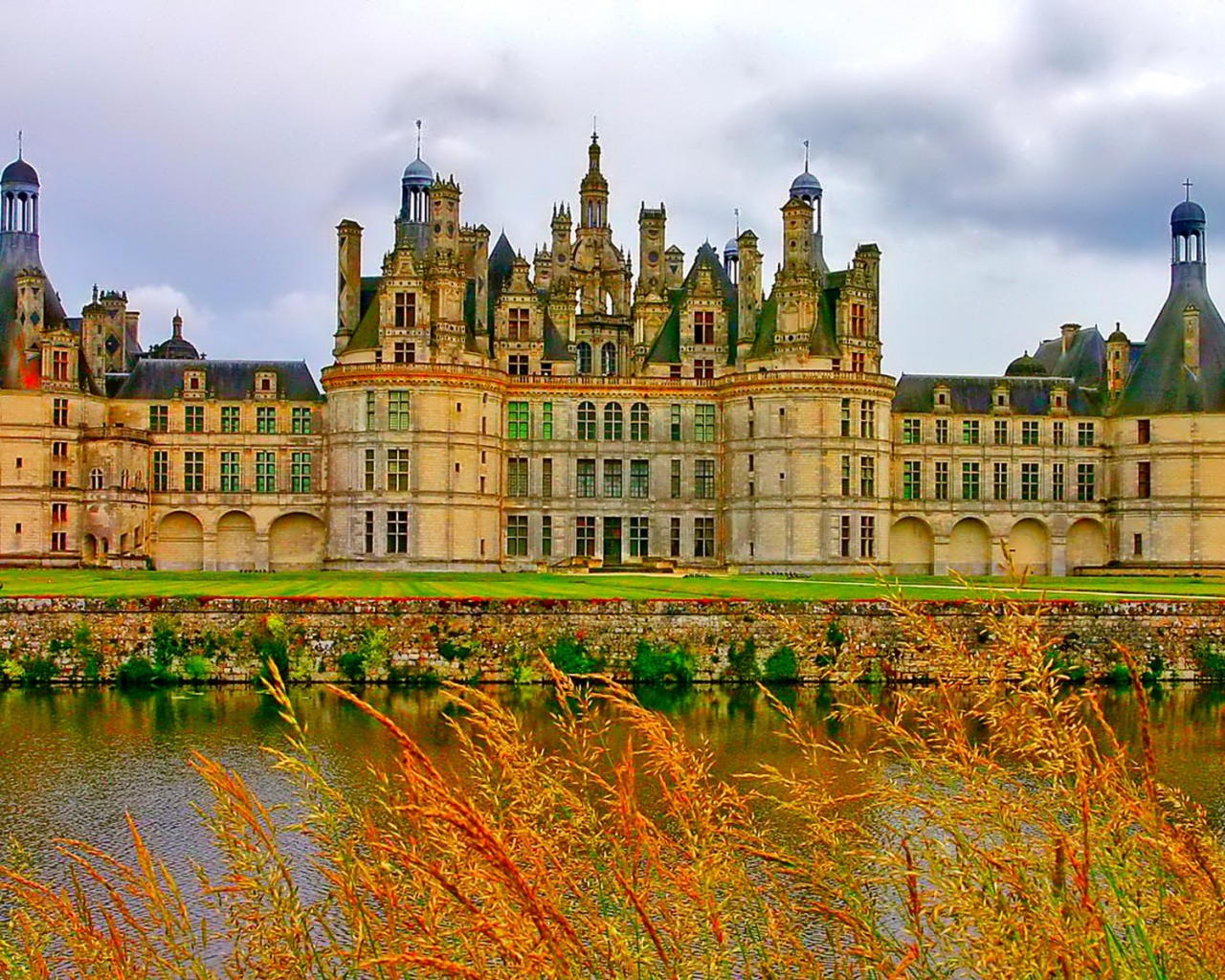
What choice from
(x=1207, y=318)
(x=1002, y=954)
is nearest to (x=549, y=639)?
(x=1002, y=954)

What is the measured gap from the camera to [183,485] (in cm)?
5800

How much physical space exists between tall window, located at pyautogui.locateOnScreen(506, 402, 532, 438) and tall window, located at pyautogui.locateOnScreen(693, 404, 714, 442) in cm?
654

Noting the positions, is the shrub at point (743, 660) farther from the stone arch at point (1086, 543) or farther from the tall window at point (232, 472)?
the stone arch at point (1086, 543)

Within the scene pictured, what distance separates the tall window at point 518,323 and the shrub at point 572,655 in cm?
2768

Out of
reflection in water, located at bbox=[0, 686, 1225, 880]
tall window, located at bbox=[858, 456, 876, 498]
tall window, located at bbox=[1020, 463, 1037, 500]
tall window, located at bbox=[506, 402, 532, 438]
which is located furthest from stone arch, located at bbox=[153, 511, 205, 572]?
tall window, located at bbox=[1020, 463, 1037, 500]

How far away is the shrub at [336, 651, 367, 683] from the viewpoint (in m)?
32.5

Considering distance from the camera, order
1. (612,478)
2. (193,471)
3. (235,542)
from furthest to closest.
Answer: (612,478)
(235,542)
(193,471)

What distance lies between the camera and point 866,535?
5681cm

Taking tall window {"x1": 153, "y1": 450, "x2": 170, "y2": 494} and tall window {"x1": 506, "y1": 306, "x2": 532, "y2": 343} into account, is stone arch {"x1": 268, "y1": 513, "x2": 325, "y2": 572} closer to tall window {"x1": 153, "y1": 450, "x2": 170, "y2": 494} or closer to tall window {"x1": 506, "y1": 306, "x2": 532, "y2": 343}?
tall window {"x1": 153, "y1": 450, "x2": 170, "y2": 494}

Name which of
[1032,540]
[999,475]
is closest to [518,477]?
[999,475]

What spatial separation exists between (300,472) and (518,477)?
8.57m

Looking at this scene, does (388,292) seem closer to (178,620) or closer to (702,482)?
(702,482)

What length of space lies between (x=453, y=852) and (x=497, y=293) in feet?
180

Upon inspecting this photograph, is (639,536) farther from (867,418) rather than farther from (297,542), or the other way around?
(297,542)
